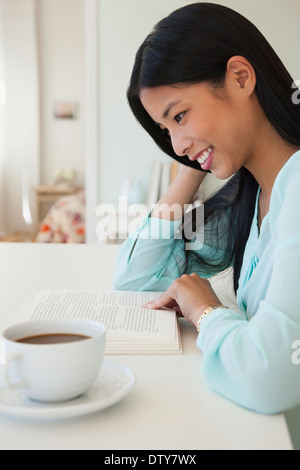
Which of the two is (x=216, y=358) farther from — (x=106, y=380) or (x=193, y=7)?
(x=193, y=7)

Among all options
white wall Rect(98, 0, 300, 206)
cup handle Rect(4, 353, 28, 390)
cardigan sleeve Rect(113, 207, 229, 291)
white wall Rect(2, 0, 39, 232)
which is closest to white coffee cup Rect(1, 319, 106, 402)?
cup handle Rect(4, 353, 28, 390)

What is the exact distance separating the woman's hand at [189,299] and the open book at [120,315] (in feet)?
0.06

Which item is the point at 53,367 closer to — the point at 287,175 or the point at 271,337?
the point at 271,337

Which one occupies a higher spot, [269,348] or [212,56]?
[212,56]

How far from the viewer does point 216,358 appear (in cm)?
70

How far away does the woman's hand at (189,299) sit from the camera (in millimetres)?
865

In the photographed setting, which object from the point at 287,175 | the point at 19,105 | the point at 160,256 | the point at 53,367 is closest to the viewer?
the point at 53,367

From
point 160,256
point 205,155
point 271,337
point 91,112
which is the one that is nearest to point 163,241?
point 160,256

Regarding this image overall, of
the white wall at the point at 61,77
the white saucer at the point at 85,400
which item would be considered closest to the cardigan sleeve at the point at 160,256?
the white saucer at the point at 85,400

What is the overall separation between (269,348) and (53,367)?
247mm

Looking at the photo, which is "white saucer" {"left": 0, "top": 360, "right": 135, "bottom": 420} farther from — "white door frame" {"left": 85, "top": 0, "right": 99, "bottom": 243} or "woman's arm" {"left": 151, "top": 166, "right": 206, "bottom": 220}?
"white door frame" {"left": 85, "top": 0, "right": 99, "bottom": 243}

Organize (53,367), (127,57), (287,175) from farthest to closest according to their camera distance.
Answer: (127,57)
(287,175)
(53,367)

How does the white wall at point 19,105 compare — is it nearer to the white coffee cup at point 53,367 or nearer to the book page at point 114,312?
the book page at point 114,312

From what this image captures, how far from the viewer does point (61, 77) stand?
6.59 metres
